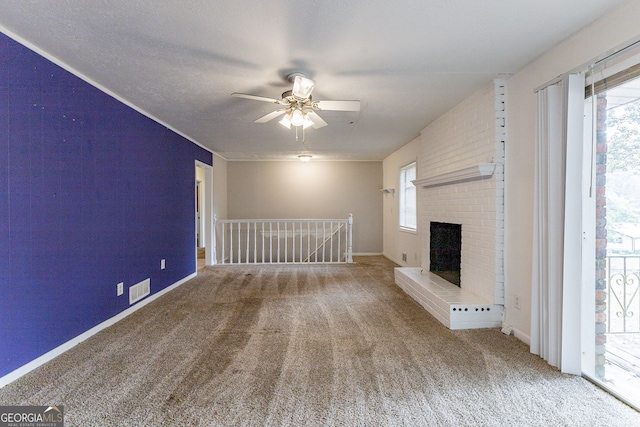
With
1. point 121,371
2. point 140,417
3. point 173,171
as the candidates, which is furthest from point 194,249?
point 140,417

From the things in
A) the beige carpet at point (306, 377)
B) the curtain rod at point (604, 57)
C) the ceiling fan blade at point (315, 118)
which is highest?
the curtain rod at point (604, 57)

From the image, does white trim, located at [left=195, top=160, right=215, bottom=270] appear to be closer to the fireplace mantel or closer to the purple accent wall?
the purple accent wall

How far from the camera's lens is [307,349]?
2.64 meters

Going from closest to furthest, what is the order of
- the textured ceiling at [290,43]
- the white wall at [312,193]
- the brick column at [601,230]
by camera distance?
1. the textured ceiling at [290,43]
2. the brick column at [601,230]
3. the white wall at [312,193]

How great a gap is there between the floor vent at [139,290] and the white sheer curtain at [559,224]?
12.8 ft

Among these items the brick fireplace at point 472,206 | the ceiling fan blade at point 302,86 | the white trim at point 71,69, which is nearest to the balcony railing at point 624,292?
the brick fireplace at point 472,206

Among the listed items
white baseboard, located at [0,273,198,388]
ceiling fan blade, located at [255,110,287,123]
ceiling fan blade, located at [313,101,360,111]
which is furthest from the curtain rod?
white baseboard, located at [0,273,198,388]

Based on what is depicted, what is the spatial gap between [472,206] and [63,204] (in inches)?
149

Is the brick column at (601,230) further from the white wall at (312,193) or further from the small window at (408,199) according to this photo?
the white wall at (312,193)

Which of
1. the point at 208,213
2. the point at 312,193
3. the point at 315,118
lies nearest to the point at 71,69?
the point at 315,118

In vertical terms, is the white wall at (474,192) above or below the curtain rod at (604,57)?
below

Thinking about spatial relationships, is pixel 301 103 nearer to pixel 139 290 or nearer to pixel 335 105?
pixel 335 105

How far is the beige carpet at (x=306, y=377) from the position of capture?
1792 millimetres

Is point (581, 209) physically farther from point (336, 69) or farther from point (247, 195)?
point (247, 195)
